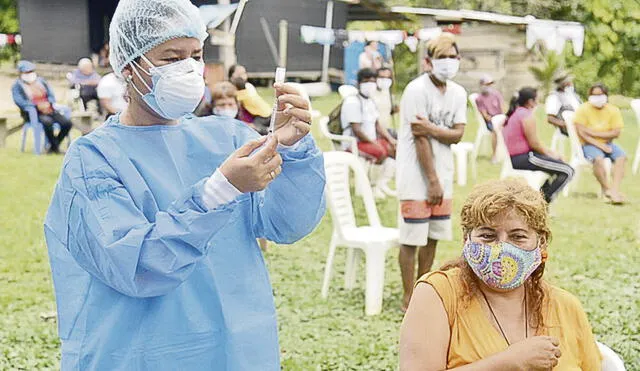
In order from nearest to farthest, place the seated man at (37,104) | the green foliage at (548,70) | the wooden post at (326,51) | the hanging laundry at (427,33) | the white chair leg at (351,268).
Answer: the white chair leg at (351,268) < the seated man at (37,104) < the hanging laundry at (427,33) < the green foliage at (548,70) < the wooden post at (326,51)

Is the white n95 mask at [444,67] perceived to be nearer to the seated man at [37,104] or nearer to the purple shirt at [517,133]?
the purple shirt at [517,133]

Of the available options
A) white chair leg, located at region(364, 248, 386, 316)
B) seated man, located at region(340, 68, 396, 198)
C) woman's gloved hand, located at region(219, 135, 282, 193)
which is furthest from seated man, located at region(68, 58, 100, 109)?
woman's gloved hand, located at region(219, 135, 282, 193)

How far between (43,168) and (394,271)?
680 centimetres

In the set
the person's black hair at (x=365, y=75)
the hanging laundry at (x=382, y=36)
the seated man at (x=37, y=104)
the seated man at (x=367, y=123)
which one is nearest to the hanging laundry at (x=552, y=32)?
the hanging laundry at (x=382, y=36)

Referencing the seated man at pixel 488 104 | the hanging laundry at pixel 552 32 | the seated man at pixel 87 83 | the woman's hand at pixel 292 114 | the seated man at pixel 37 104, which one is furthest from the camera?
the hanging laundry at pixel 552 32

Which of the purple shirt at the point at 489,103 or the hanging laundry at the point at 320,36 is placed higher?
the purple shirt at the point at 489,103

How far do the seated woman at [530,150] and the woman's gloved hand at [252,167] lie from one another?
22.7ft

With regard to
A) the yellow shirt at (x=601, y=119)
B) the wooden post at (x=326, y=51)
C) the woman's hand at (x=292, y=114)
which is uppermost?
the woman's hand at (x=292, y=114)

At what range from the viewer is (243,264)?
2107mm

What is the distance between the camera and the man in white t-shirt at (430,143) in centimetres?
532

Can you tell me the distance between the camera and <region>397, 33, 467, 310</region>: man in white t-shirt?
5.32 m

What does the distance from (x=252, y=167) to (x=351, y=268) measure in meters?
4.59

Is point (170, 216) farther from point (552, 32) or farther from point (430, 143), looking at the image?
point (552, 32)

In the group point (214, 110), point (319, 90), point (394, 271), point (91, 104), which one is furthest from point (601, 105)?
point (319, 90)
